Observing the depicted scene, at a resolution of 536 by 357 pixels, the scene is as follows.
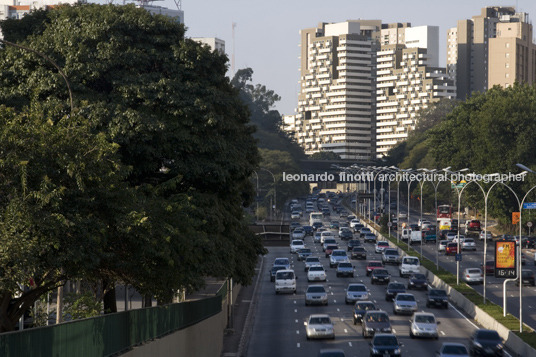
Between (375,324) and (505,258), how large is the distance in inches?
350

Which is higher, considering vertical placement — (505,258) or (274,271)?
(505,258)

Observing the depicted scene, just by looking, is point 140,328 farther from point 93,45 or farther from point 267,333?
point 267,333

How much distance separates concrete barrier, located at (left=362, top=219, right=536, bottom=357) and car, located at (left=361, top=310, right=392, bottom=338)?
552cm

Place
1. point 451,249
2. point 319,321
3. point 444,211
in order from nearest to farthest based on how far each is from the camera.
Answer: point 319,321 → point 451,249 → point 444,211

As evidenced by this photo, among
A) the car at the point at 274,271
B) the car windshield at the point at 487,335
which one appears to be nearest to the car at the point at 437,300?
the car windshield at the point at 487,335

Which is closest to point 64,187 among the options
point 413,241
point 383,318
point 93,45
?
point 93,45

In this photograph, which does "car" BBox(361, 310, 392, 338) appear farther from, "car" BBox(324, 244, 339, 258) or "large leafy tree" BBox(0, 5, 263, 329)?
"car" BBox(324, 244, 339, 258)

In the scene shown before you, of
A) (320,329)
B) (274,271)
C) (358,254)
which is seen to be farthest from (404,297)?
(358,254)

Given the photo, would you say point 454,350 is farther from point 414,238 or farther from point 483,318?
point 414,238

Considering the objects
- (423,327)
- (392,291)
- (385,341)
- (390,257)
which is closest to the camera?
(385,341)

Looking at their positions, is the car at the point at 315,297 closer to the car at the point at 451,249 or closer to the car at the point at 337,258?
the car at the point at 337,258

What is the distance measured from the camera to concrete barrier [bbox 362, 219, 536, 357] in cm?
4208

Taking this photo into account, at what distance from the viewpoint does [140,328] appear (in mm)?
24891

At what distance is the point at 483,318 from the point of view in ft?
174
